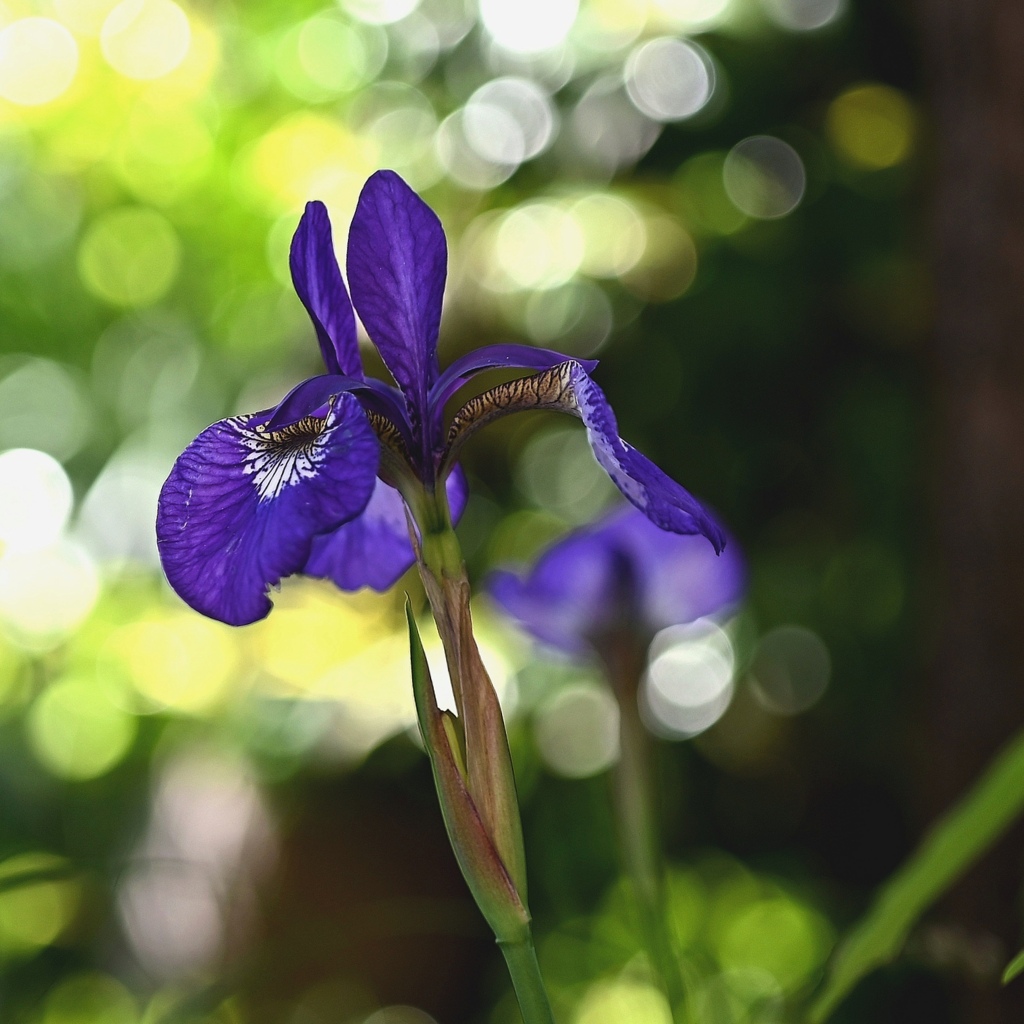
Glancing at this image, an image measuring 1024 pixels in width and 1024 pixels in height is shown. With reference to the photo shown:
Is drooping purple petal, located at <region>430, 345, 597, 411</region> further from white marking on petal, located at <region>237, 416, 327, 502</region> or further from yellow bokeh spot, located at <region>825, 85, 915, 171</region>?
yellow bokeh spot, located at <region>825, 85, 915, 171</region>

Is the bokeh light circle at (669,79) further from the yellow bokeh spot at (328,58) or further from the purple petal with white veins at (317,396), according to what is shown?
the purple petal with white veins at (317,396)

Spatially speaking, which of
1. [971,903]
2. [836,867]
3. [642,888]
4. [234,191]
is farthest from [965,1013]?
[234,191]

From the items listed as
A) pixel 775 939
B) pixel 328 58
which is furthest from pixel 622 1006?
pixel 328 58

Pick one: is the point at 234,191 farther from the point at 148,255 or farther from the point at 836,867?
the point at 836,867

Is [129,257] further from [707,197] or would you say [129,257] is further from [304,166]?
[707,197]

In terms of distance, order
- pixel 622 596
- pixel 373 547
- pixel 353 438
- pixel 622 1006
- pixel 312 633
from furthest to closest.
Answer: pixel 312 633
pixel 622 1006
pixel 622 596
pixel 373 547
pixel 353 438

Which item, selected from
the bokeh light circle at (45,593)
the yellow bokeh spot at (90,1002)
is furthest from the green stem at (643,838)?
the bokeh light circle at (45,593)
